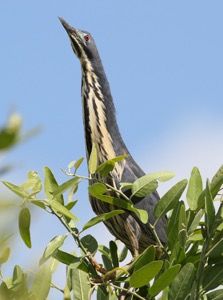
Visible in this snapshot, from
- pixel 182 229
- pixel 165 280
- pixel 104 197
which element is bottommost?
pixel 165 280

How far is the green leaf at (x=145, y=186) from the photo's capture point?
7.97ft

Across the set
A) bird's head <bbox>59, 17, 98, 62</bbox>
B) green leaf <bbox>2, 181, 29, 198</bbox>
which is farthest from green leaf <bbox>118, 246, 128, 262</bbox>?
bird's head <bbox>59, 17, 98, 62</bbox>

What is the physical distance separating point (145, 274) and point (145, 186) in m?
0.43

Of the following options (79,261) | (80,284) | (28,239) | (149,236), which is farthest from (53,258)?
(149,236)

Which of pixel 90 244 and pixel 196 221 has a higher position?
pixel 196 221

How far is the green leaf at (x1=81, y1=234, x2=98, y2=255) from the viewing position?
8.63 feet

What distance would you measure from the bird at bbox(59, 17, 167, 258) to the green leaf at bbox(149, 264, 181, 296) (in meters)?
1.79

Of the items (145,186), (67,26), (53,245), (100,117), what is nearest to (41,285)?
(53,245)

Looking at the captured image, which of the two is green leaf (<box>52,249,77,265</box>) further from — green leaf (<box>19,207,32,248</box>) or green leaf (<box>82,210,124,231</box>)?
green leaf (<box>19,207,32,248</box>)

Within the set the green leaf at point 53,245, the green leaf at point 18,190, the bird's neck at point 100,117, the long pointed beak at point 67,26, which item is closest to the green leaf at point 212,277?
the green leaf at point 53,245

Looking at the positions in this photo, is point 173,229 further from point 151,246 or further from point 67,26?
point 67,26

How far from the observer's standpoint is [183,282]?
205cm

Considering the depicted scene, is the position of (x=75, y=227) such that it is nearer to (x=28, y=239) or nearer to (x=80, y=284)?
(x=80, y=284)

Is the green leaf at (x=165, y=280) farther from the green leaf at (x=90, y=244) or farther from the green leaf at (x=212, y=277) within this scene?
the green leaf at (x=90, y=244)
